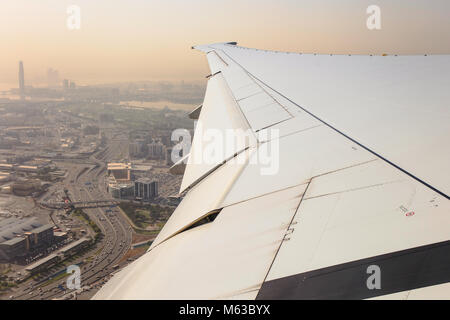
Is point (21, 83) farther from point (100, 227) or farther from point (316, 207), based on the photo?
point (316, 207)

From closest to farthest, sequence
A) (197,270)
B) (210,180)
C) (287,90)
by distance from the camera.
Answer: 1. (197,270)
2. (210,180)
3. (287,90)

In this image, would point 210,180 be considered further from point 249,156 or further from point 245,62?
point 245,62

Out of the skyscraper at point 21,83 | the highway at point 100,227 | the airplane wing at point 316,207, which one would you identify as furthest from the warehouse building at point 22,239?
the skyscraper at point 21,83

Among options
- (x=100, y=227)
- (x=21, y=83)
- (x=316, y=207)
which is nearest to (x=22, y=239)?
(x=100, y=227)

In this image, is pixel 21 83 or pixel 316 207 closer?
pixel 316 207

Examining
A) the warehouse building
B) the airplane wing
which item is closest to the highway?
the warehouse building

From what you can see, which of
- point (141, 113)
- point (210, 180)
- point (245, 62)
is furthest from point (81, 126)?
point (210, 180)

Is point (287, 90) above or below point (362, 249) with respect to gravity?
above

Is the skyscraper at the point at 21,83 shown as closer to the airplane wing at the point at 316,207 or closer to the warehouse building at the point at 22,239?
the warehouse building at the point at 22,239
